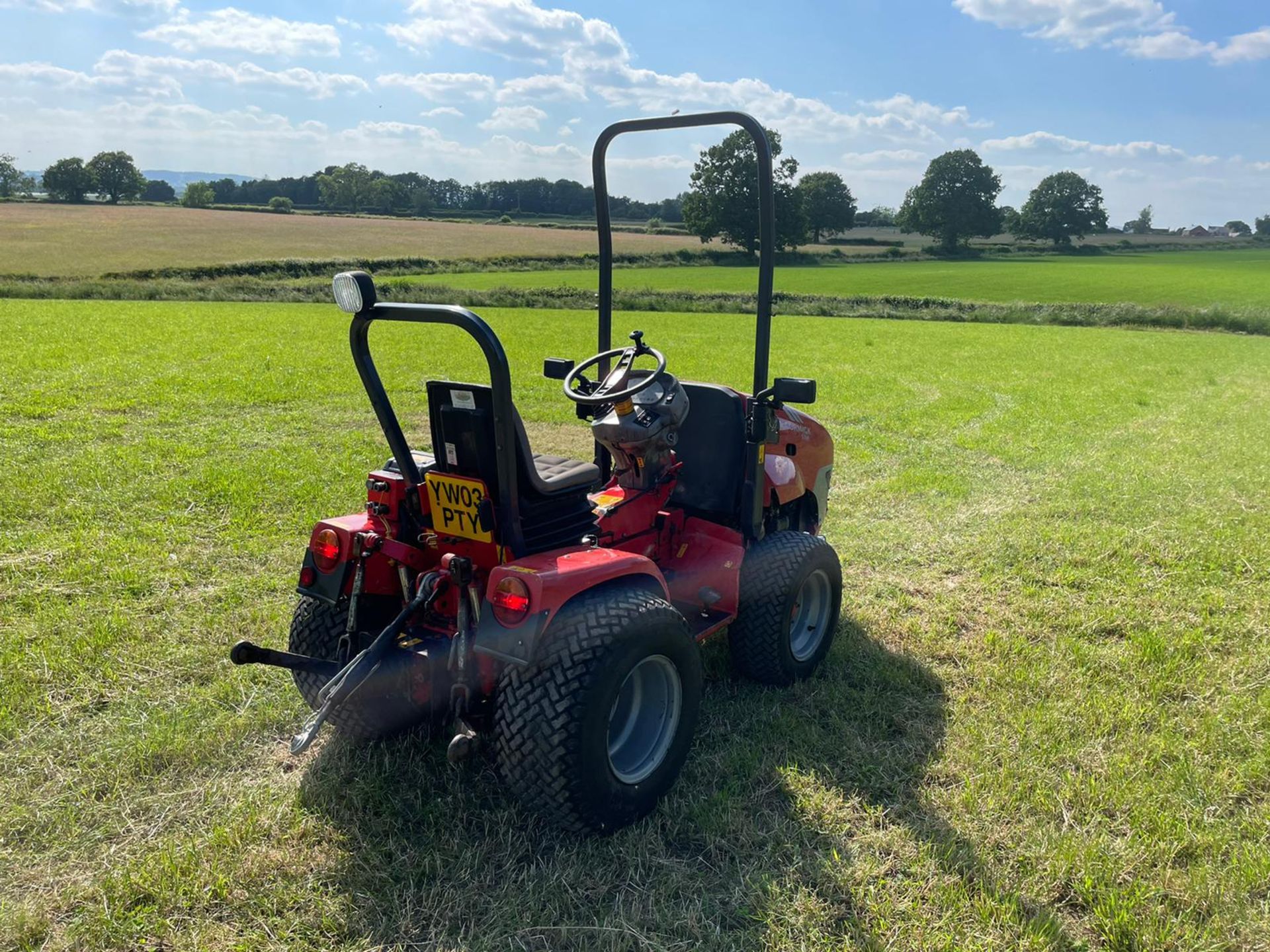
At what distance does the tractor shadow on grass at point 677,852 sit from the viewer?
8.46ft

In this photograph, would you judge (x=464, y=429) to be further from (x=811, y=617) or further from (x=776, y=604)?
(x=811, y=617)

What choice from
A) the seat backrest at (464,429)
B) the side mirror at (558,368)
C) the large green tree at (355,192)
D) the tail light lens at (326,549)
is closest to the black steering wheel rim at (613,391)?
the side mirror at (558,368)

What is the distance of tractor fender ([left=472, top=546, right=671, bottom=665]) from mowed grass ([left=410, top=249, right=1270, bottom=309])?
2956 cm

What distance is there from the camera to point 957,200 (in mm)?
66625

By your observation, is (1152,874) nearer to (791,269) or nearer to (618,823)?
(618,823)

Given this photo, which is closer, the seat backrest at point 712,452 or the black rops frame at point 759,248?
the black rops frame at point 759,248

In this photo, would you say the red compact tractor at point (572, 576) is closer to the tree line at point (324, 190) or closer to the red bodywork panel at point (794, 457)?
the red bodywork panel at point (794, 457)

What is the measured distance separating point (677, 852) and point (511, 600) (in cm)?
104

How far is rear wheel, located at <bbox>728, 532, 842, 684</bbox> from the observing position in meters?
3.88

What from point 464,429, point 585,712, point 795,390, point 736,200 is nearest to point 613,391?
point 795,390

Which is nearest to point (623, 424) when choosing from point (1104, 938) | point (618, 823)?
point (618, 823)

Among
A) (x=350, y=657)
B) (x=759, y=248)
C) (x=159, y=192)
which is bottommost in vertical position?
(x=350, y=657)

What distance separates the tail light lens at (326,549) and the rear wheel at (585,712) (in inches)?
36.0

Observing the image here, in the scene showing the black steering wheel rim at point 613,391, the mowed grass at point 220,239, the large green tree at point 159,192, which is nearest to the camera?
the black steering wheel rim at point 613,391
